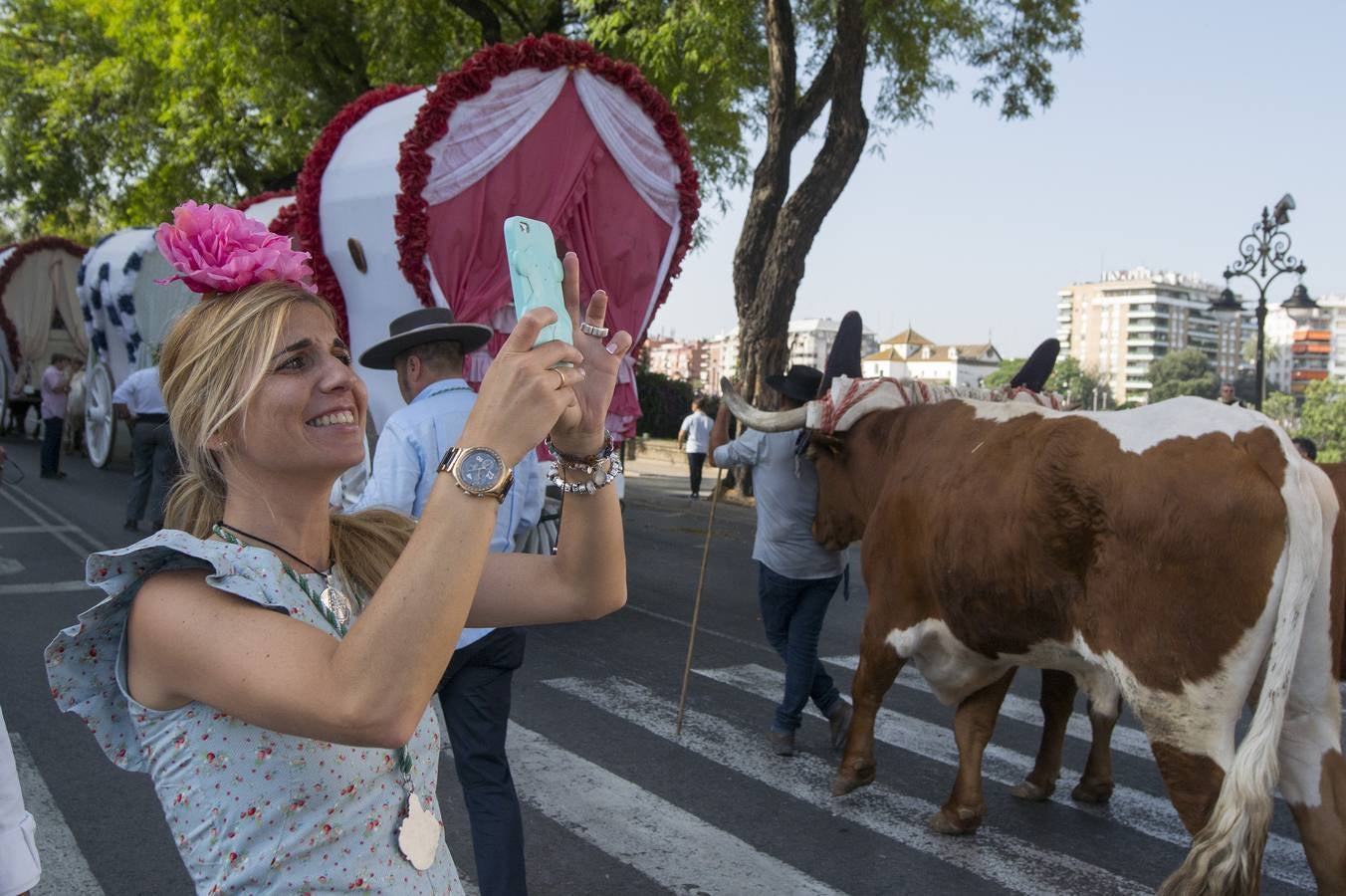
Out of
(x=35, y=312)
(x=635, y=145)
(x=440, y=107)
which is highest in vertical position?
(x=440, y=107)

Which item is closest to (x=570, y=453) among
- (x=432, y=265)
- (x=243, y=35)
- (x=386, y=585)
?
(x=386, y=585)

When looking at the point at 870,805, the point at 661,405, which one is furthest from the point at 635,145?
the point at 661,405

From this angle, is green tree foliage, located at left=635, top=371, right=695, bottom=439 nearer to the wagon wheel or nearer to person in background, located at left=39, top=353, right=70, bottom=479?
Answer: the wagon wheel

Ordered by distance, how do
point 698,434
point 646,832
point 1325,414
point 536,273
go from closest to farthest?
1. point 536,273
2. point 646,832
3. point 698,434
4. point 1325,414

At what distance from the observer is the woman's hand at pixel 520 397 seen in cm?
150

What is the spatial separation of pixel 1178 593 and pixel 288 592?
127 inches

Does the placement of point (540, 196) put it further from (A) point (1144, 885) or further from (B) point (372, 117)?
(A) point (1144, 885)

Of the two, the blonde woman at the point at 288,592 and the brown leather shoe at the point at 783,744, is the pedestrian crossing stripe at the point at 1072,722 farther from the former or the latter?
the blonde woman at the point at 288,592

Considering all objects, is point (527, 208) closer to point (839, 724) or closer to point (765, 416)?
point (765, 416)

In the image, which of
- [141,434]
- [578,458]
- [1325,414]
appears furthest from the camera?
[1325,414]

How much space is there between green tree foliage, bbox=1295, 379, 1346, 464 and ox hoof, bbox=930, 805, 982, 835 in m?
58.2

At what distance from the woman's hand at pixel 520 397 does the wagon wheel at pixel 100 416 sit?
1874cm

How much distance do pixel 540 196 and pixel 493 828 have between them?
5423mm

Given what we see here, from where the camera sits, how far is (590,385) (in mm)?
1941
